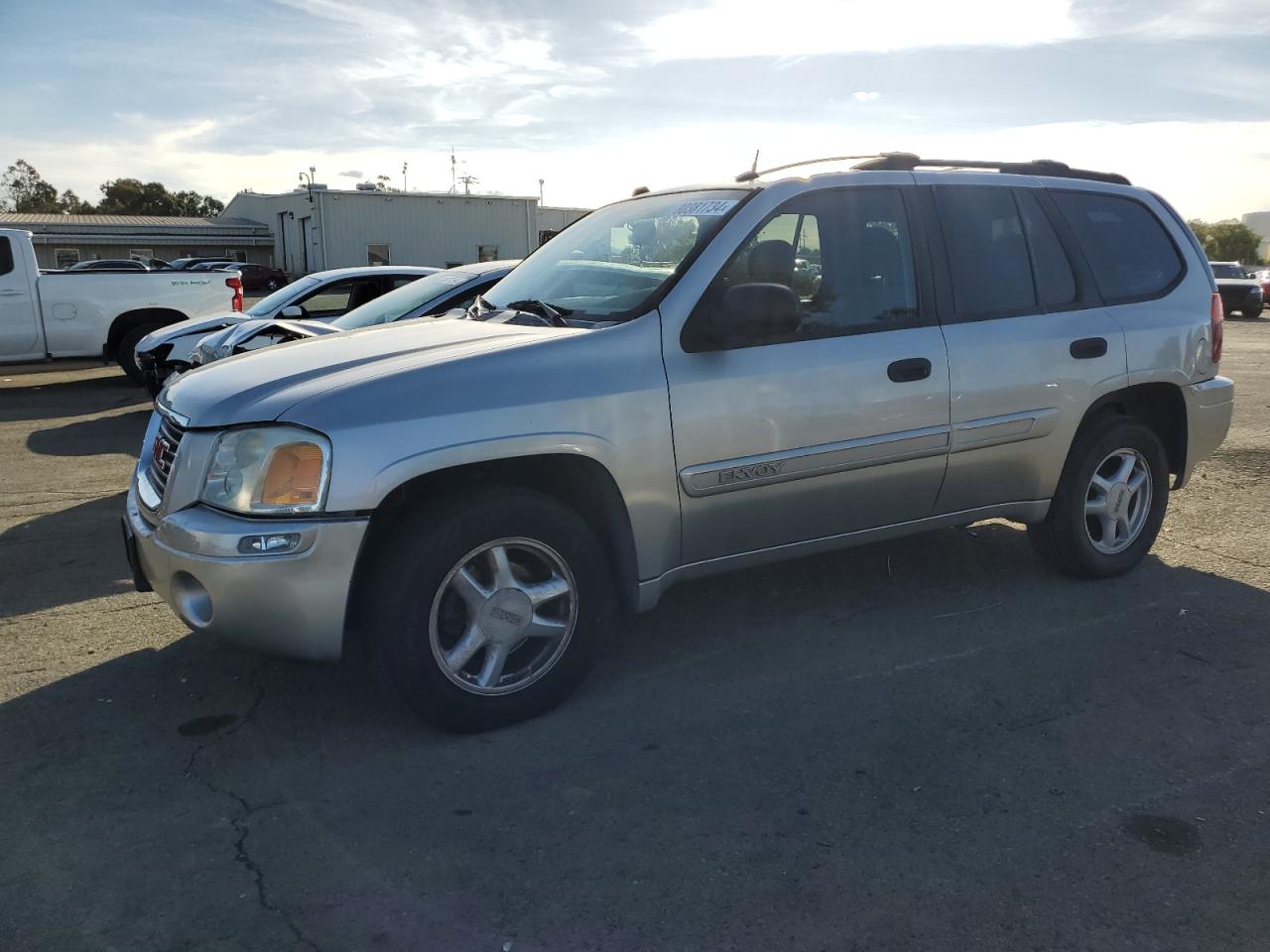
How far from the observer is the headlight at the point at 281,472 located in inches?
123

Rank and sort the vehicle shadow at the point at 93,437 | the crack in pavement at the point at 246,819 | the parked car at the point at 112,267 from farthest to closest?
the parked car at the point at 112,267 < the vehicle shadow at the point at 93,437 < the crack in pavement at the point at 246,819

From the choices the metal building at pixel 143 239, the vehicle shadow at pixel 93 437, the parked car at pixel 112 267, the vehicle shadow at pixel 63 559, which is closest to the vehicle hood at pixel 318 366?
the vehicle shadow at pixel 63 559

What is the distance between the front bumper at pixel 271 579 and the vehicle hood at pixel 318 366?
356 millimetres

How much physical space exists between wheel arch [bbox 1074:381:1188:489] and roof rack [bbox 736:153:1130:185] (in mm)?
1063

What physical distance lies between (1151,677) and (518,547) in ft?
8.22

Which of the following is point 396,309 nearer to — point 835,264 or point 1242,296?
point 835,264

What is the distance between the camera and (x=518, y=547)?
347 cm

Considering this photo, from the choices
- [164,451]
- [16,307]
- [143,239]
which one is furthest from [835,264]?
[143,239]

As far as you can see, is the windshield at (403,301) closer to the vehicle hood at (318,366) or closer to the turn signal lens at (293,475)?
the vehicle hood at (318,366)

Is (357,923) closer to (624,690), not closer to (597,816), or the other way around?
(597,816)

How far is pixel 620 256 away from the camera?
433 centimetres

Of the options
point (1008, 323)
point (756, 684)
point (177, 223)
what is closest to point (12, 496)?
point (756, 684)

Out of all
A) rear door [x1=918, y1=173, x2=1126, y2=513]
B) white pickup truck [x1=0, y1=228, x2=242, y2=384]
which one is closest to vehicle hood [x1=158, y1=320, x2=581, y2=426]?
rear door [x1=918, y1=173, x2=1126, y2=513]

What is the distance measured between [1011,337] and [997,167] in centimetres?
92
